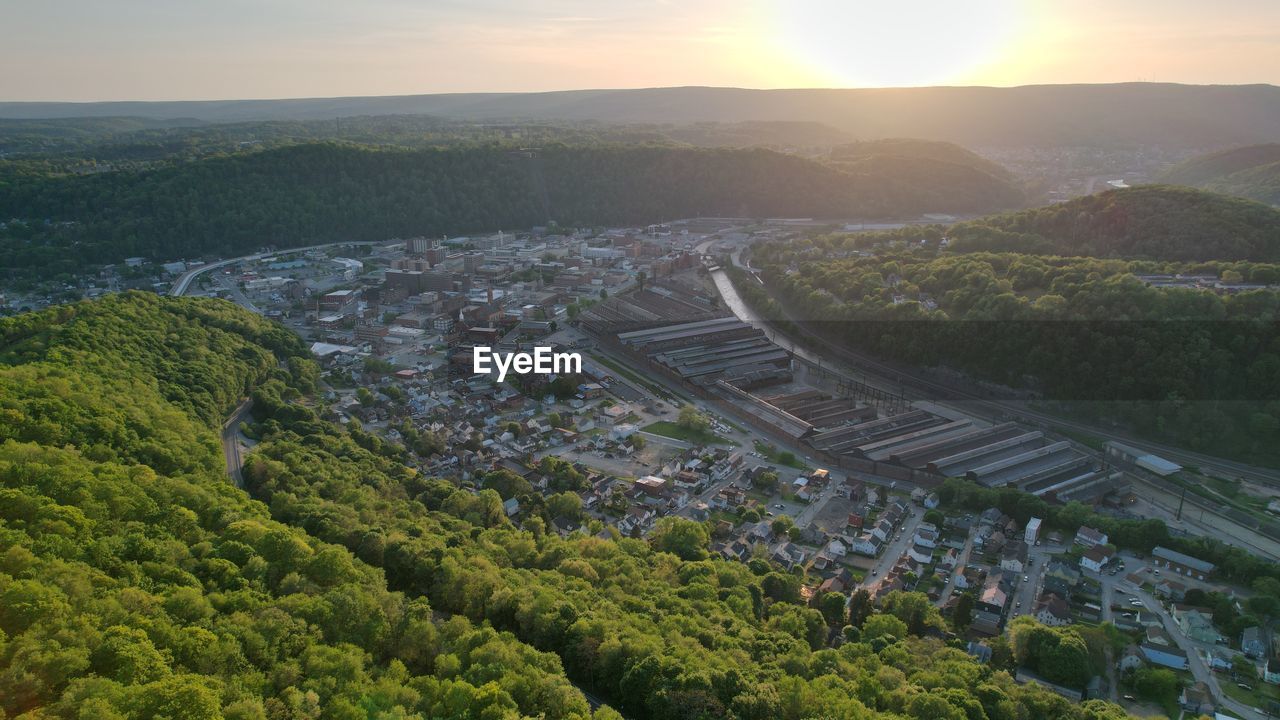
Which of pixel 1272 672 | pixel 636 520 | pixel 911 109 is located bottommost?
pixel 1272 672

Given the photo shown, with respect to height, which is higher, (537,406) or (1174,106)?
(1174,106)

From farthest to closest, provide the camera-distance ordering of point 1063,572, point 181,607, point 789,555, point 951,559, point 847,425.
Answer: point 847,425
point 951,559
point 789,555
point 1063,572
point 181,607

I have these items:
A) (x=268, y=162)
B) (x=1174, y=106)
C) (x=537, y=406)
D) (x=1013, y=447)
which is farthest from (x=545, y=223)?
(x=1174, y=106)

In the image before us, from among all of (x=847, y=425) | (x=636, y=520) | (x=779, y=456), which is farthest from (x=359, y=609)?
(x=847, y=425)

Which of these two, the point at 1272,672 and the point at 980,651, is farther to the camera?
the point at 980,651

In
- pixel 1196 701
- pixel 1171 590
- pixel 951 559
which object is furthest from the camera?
pixel 951 559

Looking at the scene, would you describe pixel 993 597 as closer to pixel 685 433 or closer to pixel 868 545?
pixel 868 545

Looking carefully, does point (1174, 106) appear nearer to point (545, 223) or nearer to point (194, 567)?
point (545, 223)
